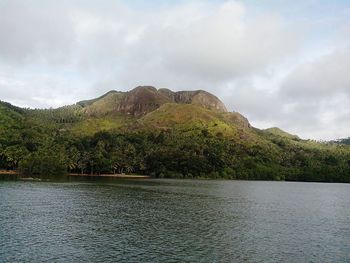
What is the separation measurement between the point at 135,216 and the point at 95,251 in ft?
101

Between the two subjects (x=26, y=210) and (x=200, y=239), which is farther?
(x=26, y=210)

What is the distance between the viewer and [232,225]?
2881 inches

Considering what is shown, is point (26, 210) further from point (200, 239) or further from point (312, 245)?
point (312, 245)

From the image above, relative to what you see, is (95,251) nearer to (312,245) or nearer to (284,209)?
(312,245)

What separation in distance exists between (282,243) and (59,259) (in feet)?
108

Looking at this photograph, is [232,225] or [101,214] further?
[101,214]

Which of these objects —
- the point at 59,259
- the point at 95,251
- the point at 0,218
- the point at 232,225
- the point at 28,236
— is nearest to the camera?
the point at 59,259

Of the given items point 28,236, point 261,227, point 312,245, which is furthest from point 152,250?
point 261,227

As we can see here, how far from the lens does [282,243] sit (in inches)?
2291

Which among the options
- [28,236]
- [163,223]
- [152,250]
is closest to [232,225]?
[163,223]

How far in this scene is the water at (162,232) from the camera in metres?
48.3

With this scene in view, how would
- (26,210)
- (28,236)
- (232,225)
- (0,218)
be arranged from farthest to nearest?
(26,210) < (232,225) < (0,218) < (28,236)

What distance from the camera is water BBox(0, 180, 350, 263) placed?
48281 millimetres

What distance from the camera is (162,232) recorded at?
62969mm
